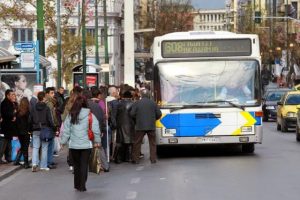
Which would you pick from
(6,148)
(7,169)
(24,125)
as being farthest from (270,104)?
(7,169)

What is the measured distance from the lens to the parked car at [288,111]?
33781 mm

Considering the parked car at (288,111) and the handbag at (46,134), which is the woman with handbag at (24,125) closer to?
the handbag at (46,134)

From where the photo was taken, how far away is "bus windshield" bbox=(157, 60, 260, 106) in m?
20.7

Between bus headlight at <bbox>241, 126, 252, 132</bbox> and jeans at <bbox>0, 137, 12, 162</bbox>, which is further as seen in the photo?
bus headlight at <bbox>241, 126, 252, 132</bbox>

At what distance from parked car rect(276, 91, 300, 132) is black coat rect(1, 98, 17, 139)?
16168 mm

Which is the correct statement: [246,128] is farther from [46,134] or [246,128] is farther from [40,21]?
[40,21]

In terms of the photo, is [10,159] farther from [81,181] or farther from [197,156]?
[81,181]

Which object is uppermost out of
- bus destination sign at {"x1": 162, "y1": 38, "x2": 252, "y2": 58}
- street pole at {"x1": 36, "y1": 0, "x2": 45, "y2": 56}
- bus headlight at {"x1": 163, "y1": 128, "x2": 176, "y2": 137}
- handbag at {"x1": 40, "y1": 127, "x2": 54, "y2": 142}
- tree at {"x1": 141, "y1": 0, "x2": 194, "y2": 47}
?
tree at {"x1": 141, "y1": 0, "x2": 194, "y2": 47}

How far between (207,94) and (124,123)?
2161mm

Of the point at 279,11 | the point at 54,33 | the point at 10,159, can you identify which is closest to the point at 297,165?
the point at 10,159

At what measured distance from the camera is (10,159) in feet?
68.9

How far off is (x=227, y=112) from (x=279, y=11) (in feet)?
291

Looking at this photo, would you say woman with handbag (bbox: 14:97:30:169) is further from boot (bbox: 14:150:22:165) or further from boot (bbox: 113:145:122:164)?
boot (bbox: 113:145:122:164)

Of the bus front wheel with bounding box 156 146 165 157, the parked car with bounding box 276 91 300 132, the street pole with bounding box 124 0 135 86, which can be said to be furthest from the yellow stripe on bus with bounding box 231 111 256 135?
the street pole with bounding box 124 0 135 86
